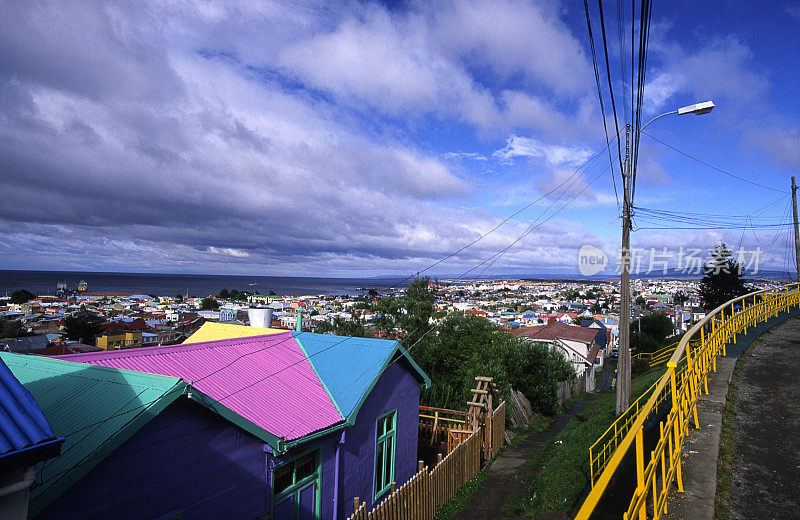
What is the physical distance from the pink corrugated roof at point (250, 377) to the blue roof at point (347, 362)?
0.27 meters

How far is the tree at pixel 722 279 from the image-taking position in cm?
3974

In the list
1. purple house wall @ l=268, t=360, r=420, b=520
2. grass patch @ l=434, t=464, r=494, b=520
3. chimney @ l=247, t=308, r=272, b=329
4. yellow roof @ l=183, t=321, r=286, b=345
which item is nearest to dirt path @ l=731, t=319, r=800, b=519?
purple house wall @ l=268, t=360, r=420, b=520

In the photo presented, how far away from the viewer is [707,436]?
18.2 ft

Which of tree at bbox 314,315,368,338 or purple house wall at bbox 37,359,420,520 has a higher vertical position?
purple house wall at bbox 37,359,420,520

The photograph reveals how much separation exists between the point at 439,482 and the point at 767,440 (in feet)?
22.4

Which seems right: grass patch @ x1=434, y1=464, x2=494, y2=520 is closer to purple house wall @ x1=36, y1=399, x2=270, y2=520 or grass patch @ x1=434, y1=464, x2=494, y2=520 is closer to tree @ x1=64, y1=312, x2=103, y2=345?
purple house wall @ x1=36, y1=399, x2=270, y2=520

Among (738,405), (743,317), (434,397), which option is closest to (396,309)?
(434,397)

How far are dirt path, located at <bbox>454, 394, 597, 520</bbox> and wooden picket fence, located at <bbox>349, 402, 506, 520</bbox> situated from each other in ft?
1.59

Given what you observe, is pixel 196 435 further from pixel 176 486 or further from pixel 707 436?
pixel 707 436

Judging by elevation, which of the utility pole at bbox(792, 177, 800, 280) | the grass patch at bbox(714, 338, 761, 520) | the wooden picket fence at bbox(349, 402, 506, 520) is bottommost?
the wooden picket fence at bbox(349, 402, 506, 520)

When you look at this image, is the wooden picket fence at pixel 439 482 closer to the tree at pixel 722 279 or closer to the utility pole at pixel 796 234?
the utility pole at pixel 796 234

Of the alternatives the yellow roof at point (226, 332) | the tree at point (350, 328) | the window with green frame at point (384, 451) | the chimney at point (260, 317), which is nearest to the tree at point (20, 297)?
the tree at point (350, 328)

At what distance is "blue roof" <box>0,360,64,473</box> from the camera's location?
107 inches

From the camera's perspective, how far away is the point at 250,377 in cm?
796
